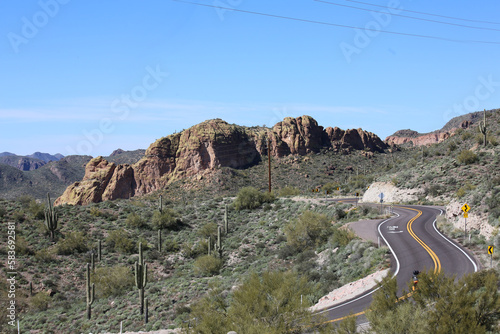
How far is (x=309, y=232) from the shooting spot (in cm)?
3603

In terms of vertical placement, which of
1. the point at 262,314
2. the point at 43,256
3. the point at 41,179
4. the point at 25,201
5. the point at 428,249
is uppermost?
the point at 41,179

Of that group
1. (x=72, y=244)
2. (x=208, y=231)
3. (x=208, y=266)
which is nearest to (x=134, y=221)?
(x=72, y=244)

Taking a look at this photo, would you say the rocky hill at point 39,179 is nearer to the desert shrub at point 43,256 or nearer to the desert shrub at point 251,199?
the desert shrub at point 251,199

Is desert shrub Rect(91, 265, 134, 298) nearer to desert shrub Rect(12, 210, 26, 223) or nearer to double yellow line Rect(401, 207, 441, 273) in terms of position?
desert shrub Rect(12, 210, 26, 223)

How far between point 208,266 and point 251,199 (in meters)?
21.2

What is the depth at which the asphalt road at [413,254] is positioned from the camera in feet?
59.4

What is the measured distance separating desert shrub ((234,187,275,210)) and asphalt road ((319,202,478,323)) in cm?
2532

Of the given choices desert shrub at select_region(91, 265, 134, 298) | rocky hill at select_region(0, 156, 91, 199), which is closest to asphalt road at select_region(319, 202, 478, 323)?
desert shrub at select_region(91, 265, 134, 298)

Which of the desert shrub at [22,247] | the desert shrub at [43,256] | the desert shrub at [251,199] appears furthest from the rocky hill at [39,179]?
the desert shrub at [43,256]

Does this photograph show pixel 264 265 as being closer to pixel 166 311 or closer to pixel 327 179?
pixel 166 311

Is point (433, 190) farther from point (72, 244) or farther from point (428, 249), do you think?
point (72, 244)

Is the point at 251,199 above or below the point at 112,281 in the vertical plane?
above

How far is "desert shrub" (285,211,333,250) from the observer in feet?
115

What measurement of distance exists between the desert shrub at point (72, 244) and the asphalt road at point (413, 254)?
3153 centimetres
